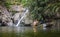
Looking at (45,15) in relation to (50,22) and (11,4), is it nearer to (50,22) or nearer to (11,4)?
(50,22)

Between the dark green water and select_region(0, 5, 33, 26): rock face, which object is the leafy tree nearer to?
select_region(0, 5, 33, 26): rock face

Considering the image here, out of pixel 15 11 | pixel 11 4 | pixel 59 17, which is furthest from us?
pixel 11 4

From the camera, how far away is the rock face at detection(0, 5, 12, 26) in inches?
907

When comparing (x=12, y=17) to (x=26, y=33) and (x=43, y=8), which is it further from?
(x=26, y=33)

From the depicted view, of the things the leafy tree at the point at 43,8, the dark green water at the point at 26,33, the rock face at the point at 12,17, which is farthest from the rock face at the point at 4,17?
the dark green water at the point at 26,33

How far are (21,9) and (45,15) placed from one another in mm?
5939

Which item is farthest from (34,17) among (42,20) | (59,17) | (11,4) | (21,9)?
(11,4)

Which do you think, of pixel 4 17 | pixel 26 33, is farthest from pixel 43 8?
pixel 26 33

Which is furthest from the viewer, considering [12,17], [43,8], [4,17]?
[12,17]

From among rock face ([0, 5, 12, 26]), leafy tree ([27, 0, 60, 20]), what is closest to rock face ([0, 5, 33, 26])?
rock face ([0, 5, 12, 26])

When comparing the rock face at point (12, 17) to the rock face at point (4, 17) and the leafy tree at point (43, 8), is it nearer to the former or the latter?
the rock face at point (4, 17)

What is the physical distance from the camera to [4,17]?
23.7 m

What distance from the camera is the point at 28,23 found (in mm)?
22297

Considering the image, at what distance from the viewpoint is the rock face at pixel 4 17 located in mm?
23034
